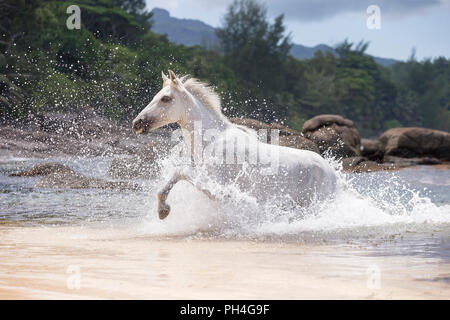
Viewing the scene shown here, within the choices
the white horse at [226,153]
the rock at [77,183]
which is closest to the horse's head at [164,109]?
the white horse at [226,153]

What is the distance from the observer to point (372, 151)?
26.2 metres

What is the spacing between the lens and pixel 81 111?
34.6 m

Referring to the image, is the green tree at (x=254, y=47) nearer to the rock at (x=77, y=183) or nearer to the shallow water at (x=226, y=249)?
the rock at (x=77, y=183)

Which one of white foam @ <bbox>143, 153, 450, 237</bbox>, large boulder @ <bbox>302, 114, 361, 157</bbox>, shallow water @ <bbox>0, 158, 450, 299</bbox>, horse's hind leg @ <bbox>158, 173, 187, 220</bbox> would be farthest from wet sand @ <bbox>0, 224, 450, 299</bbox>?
large boulder @ <bbox>302, 114, 361, 157</bbox>

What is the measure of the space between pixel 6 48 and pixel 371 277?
109ft

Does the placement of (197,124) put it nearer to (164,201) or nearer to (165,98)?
(165,98)

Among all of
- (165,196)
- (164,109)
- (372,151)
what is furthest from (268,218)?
(372,151)

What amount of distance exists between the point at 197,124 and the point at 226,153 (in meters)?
0.53

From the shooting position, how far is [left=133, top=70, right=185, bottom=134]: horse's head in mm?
7059

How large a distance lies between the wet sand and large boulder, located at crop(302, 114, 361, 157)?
17418 millimetres

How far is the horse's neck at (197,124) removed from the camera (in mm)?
7254

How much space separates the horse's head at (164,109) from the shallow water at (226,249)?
0.92 m

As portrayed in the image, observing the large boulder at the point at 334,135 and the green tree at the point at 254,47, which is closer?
the large boulder at the point at 334,135

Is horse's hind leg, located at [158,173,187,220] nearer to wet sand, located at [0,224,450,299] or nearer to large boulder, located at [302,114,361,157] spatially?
wet sand, located at [0,224,450,299]
